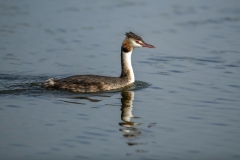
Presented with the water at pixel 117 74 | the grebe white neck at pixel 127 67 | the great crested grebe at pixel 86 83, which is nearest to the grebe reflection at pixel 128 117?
the water at pixel 117 74

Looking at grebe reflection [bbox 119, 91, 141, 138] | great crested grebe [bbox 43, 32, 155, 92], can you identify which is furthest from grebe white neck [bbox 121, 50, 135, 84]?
grebe reflection [bbox 119, 91, 141, 138]

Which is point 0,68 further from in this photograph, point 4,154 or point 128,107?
point 4,154

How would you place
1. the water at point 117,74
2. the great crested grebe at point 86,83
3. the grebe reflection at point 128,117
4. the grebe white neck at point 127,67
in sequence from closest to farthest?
the water at point 117,74
the grebe reflection at point 128,117
the great crested grebe at point 86,83
the grebe white neck at point 127,67

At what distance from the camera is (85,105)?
12.3 meters

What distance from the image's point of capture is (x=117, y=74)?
16141 millimetres

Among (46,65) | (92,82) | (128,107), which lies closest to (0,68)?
(46,65)

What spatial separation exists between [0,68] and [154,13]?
33.9ft

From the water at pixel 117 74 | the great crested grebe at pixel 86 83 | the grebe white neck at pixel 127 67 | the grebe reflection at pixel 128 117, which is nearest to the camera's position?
the water at pixel 117 74

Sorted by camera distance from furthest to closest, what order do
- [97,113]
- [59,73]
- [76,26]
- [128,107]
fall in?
[76,26] → [59,73] → [128,107] → [97,113]

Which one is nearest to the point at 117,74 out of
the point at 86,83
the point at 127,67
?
the point at 127,67

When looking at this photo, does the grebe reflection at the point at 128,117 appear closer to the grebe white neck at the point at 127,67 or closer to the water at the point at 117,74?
the water at the point at 117,74

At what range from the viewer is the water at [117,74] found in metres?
9.93

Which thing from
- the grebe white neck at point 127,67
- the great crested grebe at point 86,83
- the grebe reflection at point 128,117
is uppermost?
the grebe white neck at point 127,67

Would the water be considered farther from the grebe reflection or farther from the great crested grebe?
the great crested grebe
